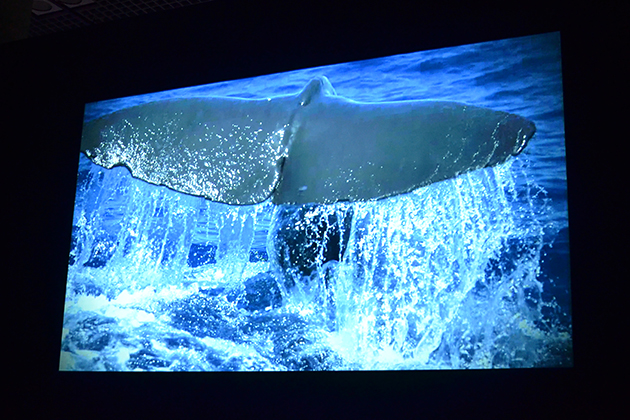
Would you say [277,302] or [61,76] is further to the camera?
[61,76]

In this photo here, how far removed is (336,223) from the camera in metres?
3.05

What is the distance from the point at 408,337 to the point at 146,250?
1.43m

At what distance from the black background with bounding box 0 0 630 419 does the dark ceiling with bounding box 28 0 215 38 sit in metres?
0.40

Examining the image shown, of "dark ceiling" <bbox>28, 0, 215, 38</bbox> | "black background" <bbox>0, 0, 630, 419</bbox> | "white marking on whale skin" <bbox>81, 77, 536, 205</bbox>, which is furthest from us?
"dark ceiling" <bbox>28, 0, 215, 38</bbox>

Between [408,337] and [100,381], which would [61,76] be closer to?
[100,381]

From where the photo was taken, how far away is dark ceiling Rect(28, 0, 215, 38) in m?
4.30

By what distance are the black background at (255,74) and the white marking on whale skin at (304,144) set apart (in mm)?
241

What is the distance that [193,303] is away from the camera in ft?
10.8

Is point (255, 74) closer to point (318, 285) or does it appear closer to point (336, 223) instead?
point (336, 223)

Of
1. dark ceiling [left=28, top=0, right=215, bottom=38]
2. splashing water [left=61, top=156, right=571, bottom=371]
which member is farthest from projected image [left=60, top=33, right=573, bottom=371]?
dark ceiling [left=28, top=0, right=215, bottom=38]

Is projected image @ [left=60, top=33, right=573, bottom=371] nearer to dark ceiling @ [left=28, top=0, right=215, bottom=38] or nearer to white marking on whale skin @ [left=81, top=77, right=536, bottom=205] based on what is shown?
white marking on whale skin @ [left=81, top=77, right=536, bottom=205]

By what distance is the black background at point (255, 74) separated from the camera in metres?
2.71

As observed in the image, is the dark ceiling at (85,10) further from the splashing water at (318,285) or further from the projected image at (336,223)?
the splashing water at (318,285)

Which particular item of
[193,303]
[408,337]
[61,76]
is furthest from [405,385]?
[61,76]
